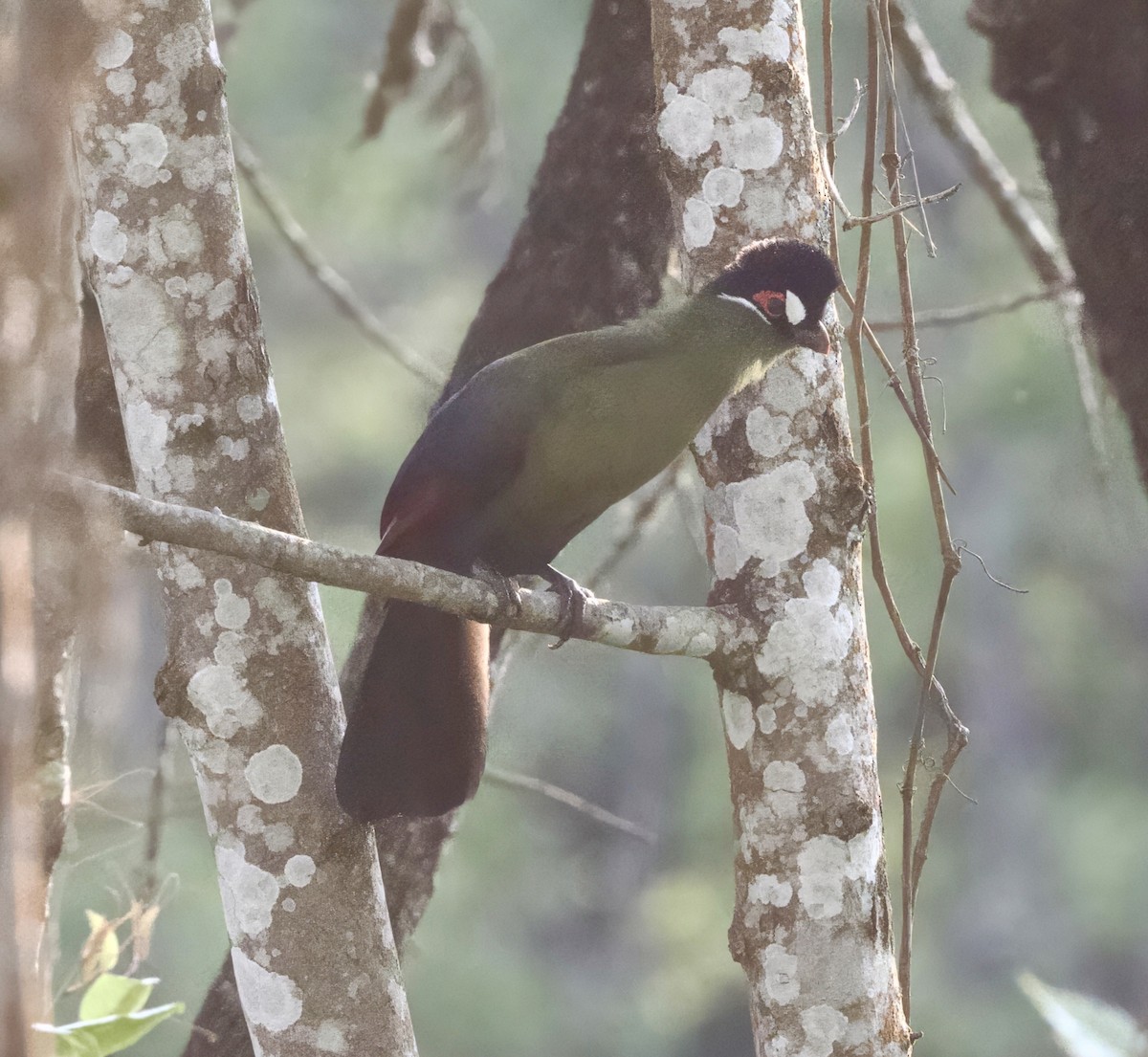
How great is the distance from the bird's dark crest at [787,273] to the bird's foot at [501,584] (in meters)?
0.49

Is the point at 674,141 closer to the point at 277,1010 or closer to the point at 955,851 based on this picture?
the point at 277,1010

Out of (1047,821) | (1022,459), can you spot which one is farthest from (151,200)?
(1047,821)

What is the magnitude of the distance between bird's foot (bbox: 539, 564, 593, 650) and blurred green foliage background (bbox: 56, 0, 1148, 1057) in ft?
A: 20.7

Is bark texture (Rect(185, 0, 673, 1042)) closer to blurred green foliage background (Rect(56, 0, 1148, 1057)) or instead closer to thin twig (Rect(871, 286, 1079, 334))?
thin twig (Rect(871, 286, 1079, 334))

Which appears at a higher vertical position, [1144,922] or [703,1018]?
[1144,922]

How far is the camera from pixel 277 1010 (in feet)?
5.58

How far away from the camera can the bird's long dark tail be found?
180cm

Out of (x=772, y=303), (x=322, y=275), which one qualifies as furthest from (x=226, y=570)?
(x=322, y=275)

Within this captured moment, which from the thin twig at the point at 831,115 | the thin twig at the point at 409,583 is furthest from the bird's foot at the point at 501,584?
the thin twig at the point at 831,115

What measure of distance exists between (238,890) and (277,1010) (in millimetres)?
153

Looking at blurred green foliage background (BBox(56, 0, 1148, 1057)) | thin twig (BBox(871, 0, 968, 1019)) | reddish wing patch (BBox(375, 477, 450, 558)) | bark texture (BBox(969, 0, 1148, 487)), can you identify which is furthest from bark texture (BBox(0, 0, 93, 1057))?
blurred green foliage background (BBox(56, 0, 1148, 1057))

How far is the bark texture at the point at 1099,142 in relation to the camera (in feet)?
6.44

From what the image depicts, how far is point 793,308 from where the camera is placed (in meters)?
1.76

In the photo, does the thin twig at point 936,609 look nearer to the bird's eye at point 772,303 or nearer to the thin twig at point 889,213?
the thin twig at point 889,213
